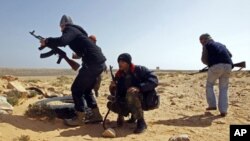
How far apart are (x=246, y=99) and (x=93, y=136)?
6902mm

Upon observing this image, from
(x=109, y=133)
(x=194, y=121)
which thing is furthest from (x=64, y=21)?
(x=194, y=121)

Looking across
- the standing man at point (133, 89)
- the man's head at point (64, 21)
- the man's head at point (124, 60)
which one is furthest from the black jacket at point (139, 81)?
the man's head at point (64, 21)

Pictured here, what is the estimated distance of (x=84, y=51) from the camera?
7047 mm

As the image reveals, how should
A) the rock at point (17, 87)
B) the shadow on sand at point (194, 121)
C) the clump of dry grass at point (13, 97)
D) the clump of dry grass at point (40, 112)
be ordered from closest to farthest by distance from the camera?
the clump of dry grass at point (40, 112)
the shadow on sand at point (194, 121)
the clump of dry grass at point (13, 97)
the rock at point (17, 87)

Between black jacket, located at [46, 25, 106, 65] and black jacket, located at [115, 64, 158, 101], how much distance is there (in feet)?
1.82

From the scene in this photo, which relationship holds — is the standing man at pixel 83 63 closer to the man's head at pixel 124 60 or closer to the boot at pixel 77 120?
the boot at pixel 77 120

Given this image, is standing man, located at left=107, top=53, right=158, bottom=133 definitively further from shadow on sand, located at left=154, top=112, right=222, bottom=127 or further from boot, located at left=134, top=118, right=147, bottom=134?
shadow on sand, located at left=154, top=112, right=222, bottom=127

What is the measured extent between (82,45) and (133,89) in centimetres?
136

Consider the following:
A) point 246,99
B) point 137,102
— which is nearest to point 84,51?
point 137,102

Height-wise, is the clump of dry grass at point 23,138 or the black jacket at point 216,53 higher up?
the black jacket at point 216,53

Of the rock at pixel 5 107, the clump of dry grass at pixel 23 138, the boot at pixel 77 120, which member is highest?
the rock at pixel 5 107

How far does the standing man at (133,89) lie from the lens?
261 inches

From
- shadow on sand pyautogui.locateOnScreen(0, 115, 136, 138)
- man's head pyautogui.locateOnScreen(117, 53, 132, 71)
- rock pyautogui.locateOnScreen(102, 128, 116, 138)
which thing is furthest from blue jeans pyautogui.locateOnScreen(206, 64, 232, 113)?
rock pyautogui.locateOnScreen(102, 128, 116, 138)

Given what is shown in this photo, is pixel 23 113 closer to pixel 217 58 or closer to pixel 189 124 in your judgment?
pixel 189 124
